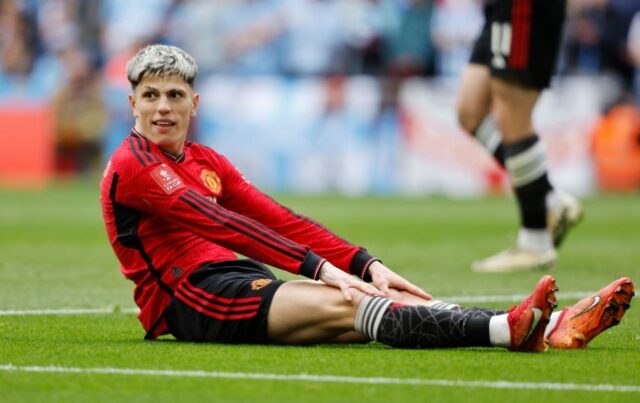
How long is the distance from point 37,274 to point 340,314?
3962 mm

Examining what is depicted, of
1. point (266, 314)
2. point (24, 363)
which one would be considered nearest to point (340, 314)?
point (266, 314)

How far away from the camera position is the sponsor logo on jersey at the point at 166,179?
5.35 meters

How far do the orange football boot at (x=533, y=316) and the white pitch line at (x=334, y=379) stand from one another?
0.53 m

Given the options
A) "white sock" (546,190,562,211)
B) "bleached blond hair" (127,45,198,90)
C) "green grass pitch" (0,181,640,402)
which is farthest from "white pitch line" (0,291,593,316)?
"white sock" (546,190,562,211)

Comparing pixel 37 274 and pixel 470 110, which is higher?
pixel 470 110

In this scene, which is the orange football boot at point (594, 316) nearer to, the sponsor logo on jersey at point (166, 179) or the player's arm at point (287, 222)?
the player's arm at point (287, 222)

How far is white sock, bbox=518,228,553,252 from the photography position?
367 inches

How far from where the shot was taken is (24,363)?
4.86 metres

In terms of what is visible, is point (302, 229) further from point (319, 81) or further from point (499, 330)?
point (319, 81)

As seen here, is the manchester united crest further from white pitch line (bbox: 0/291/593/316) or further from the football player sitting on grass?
white pitch line (bbox: 0/291/593/316)

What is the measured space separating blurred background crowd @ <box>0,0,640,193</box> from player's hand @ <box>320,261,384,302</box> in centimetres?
1517

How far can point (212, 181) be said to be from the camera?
5.83m

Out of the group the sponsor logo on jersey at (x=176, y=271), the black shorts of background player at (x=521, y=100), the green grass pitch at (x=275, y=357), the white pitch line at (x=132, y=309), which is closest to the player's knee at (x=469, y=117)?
the black shorts of background player at (x=521, y=100)

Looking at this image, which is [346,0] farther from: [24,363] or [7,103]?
[24,363]
